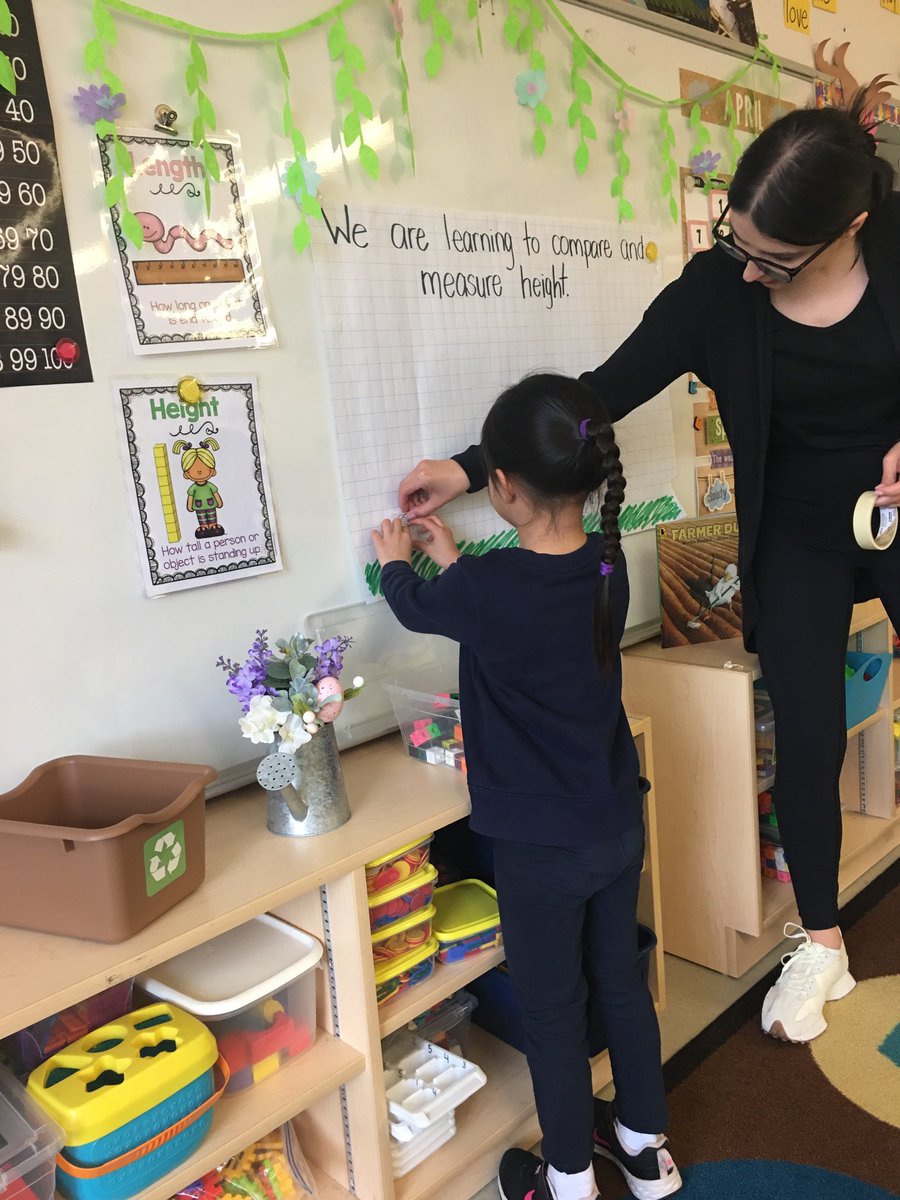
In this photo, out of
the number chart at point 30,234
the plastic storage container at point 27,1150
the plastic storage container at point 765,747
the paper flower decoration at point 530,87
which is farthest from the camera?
the plastic storage container at point 765,747

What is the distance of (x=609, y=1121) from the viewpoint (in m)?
1.37

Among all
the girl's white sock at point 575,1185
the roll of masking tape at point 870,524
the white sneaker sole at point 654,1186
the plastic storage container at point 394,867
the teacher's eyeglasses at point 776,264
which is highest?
the teacher's eyeglasses at point 776,264

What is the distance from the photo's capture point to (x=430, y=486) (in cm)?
144

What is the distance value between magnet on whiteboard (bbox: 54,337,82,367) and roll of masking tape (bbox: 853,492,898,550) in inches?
44.1

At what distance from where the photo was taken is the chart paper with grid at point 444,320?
4.45 feet

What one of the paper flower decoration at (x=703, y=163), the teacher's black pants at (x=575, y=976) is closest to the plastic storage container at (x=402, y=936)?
the teacher's black pants at (x=575, y=976)

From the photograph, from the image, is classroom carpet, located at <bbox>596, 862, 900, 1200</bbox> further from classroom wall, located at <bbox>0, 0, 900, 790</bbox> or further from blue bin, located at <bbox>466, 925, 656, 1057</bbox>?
classroom wall, located at <bbox>0, 0, 900, 790</bbox>

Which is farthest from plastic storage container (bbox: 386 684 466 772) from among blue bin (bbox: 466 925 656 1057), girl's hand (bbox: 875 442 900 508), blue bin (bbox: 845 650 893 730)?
blue bin (bbox: 845 650 893 730)

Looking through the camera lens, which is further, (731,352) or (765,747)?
(765,747)

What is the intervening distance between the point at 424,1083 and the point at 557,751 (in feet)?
1.61

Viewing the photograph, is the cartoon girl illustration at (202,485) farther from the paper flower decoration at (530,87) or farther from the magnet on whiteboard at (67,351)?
the paper flower decoration at (530,87)

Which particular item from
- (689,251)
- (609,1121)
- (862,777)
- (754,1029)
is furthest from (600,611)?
(862,777)

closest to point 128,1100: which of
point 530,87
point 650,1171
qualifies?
point 650,1171

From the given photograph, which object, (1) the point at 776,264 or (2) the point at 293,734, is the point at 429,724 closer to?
(2) the point at 293,734
